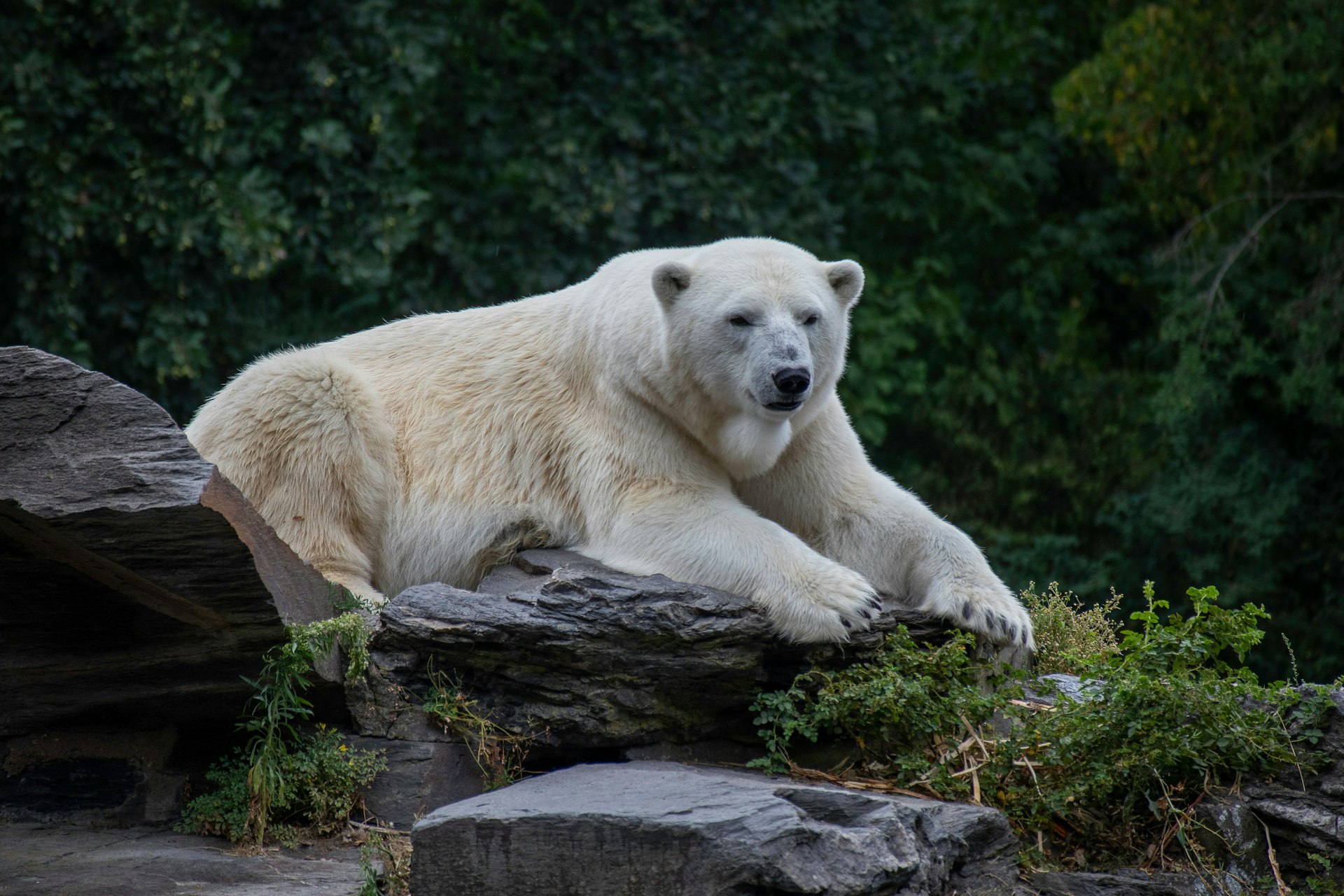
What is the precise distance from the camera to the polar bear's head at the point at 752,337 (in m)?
4.69

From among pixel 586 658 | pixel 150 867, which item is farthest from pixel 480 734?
pixel 150 867

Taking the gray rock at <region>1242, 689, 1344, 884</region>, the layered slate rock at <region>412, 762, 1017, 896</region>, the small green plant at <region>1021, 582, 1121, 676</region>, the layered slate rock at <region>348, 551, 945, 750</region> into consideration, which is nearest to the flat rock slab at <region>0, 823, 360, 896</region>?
the layered slate rock at <region>412, 762, 1017, 896</region>

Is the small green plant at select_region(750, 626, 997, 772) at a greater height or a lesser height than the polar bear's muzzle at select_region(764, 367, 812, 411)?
lesser

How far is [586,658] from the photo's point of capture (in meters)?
4.12

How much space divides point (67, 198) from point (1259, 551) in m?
9.74

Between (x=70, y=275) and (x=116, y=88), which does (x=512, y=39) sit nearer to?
(x=116, y=88)

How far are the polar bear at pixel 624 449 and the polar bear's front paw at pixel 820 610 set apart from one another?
0.16 meters

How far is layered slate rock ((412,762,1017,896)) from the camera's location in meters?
3.26

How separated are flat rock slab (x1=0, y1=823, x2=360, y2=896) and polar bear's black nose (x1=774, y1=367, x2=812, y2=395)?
1.98 m

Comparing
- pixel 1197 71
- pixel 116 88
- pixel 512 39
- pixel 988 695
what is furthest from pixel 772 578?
pixel 512 39

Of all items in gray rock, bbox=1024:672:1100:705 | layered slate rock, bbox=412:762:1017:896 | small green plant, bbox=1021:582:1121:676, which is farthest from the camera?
small green plant, bbox=1021:582:1121:676

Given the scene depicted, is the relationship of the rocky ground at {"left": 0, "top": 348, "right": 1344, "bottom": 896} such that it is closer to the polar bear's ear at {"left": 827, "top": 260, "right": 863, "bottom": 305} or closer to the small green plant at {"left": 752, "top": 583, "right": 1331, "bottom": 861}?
the small green plant at {"left": 752, "top": 583, "right": 1331, "bottom": 861}

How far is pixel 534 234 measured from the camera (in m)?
12.5

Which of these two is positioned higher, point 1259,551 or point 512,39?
point 512,39
